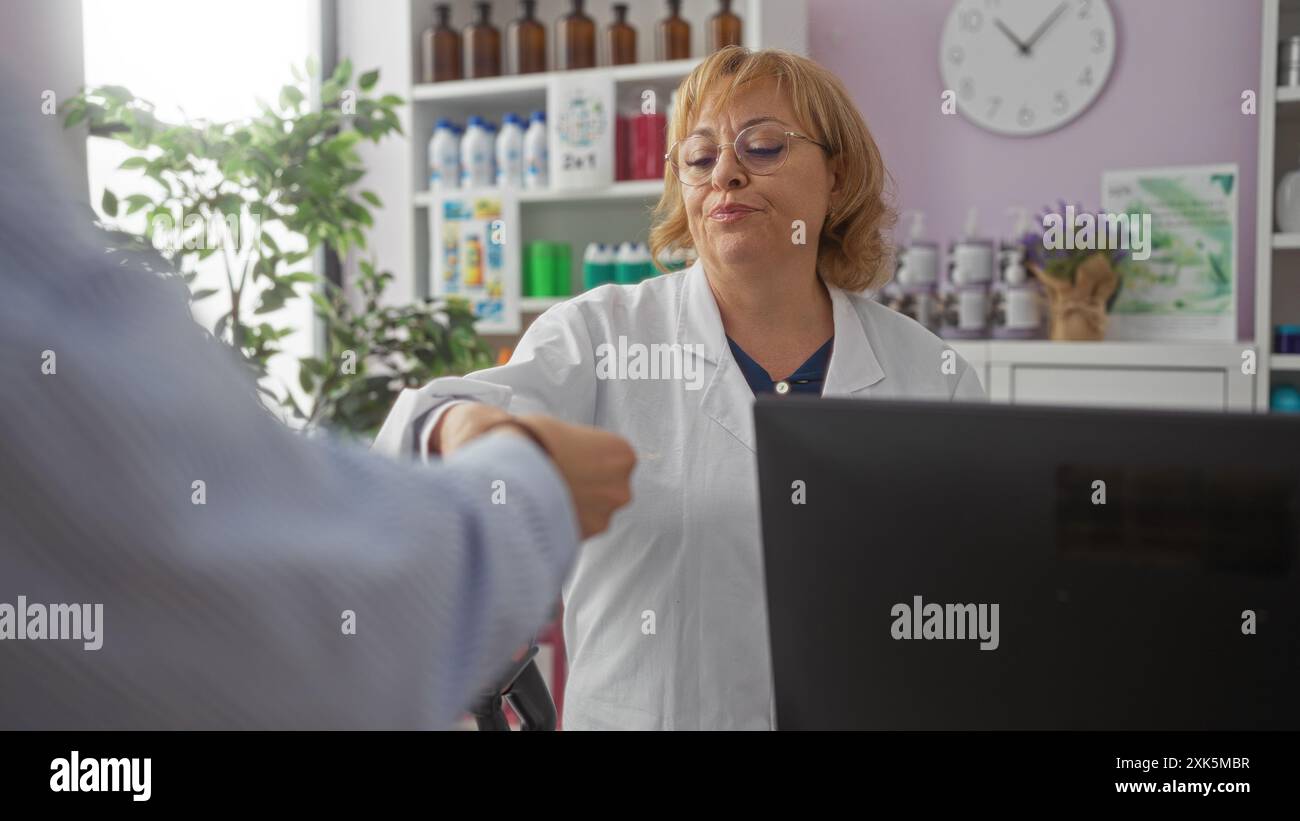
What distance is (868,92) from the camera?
3.74 meters

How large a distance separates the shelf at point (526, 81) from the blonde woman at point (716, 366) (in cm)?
192

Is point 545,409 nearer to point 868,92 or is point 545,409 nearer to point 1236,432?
point 1236,432

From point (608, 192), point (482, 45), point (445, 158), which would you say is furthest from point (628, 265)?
point (482, 45)

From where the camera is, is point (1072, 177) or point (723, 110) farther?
point (1072, 177)

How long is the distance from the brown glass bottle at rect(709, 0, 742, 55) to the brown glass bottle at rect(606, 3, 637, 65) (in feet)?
0.96

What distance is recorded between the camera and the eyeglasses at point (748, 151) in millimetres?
1590

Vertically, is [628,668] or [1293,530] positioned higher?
[1293,530]

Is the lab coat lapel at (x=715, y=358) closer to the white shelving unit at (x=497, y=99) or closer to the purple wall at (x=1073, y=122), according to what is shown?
the white shelving unit at (x=497, y=99)

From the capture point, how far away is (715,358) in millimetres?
1531

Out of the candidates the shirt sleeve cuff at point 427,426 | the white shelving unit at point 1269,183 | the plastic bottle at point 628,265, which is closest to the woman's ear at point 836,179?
the shirt sleeve cuff at point 427,426

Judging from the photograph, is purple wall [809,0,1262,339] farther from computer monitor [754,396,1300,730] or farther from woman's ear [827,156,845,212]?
computer monitor [754,396,1300,730]

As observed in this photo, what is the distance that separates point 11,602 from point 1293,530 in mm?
654

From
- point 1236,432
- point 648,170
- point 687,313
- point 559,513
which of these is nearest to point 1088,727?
point 1236,432
